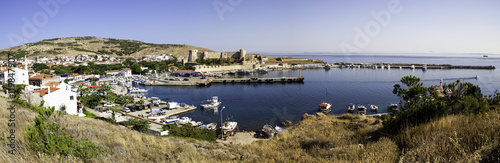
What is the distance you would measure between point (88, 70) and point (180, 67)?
18576mm

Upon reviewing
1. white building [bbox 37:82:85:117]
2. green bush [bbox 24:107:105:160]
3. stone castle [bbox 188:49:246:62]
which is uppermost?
stone castle [bbox 188:49:246:62]

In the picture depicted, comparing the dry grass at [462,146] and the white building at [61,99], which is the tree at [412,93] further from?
the white building at [61,99]

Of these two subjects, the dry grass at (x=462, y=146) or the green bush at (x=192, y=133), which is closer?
the dry grass at (x=462, y=146)

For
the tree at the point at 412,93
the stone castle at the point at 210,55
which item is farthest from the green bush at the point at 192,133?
the stone castle at the point at 210,55

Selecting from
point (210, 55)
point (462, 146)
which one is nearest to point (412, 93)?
point (462, 146)

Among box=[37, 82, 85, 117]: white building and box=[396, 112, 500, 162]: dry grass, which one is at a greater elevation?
box=[396, 112, 500, 162]: dry grass

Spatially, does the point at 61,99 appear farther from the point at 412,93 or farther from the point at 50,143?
the point at 412,93

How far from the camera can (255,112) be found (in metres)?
19.3

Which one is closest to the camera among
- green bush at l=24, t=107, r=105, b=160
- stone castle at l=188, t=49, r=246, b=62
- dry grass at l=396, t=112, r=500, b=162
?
dry grass at l=396, t=112, r=500, b=162

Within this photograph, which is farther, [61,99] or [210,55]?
[210,55]

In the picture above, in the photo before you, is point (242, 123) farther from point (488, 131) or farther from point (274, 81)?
point (274, 81)

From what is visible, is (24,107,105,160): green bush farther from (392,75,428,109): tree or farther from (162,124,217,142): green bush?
(162,124,217,142): green bush

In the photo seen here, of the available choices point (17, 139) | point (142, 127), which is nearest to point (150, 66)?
point (142, 127)

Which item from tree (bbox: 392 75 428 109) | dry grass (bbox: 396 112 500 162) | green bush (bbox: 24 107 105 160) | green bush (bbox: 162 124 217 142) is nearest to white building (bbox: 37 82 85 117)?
green bush (bbox: 162 124 217 142)
